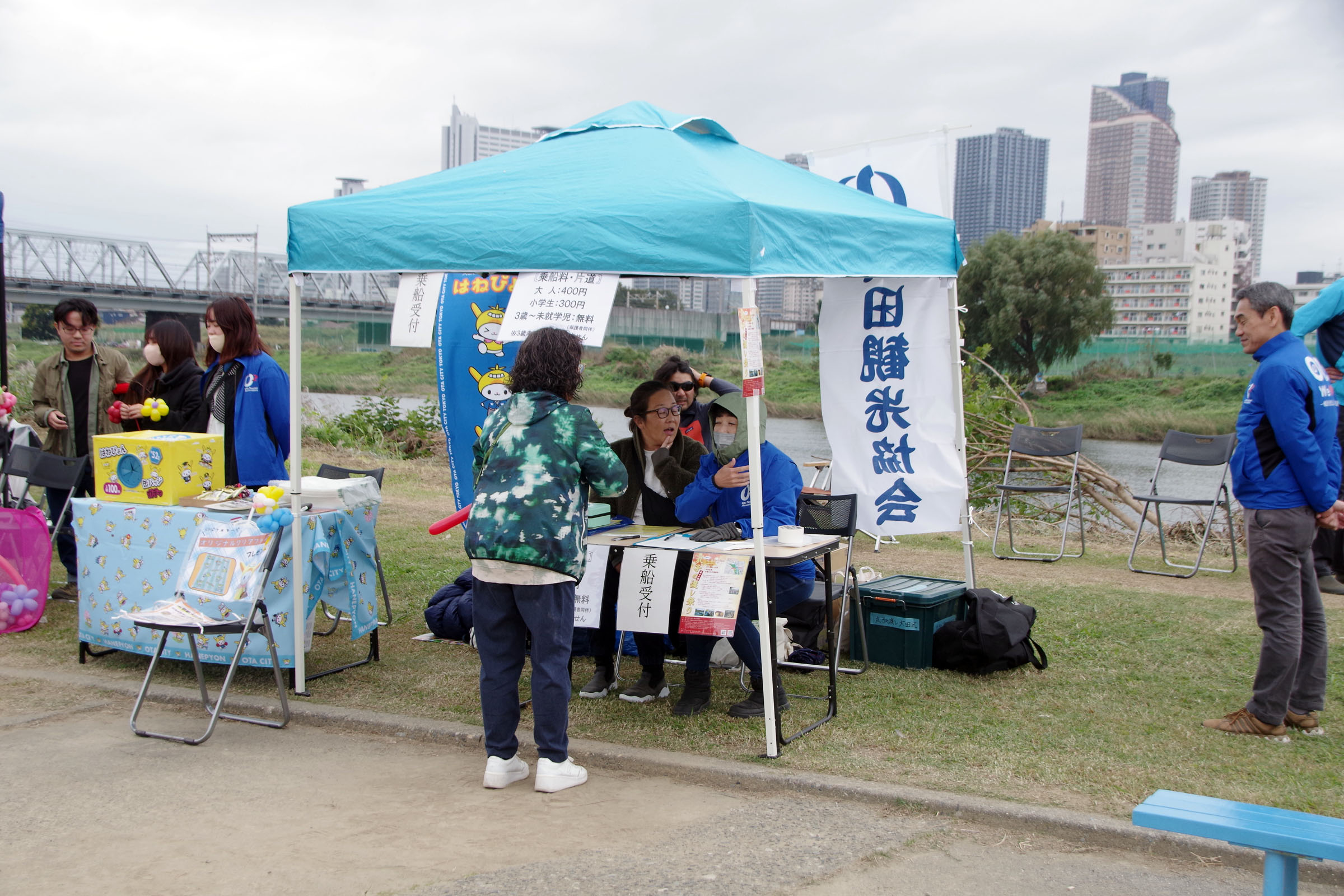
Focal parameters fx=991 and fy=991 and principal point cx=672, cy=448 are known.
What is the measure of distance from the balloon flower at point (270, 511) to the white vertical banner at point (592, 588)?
4.05 ft

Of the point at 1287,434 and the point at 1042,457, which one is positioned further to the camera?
the point at 1042,457

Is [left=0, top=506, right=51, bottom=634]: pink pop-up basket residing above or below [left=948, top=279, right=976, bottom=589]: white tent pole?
below

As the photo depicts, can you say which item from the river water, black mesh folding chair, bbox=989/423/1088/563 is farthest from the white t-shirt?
the river water

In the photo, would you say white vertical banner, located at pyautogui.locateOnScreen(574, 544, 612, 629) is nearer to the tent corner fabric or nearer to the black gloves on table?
the black gloves on table

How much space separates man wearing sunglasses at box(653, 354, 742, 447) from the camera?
4516mm

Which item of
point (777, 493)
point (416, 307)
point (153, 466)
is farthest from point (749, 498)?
point (153, 466)

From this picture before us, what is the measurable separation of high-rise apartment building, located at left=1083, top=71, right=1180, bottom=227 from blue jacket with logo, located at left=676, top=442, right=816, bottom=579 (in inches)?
7444

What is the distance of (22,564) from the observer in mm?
5258

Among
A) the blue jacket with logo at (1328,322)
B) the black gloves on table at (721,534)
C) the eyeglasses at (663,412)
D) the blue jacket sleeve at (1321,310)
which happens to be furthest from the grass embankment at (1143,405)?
the black gloves on table at (721,534)

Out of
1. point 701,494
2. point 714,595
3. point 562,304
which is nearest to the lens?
point 562,304

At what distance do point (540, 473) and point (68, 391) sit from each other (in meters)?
4.08

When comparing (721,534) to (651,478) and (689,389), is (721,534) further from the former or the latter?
(689,389)

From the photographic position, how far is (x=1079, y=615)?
19.3 ft

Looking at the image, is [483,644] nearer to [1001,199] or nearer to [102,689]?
[102,689]
